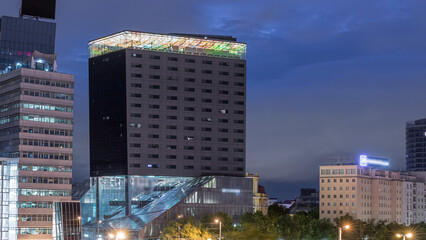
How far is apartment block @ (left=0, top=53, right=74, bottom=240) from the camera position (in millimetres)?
191000

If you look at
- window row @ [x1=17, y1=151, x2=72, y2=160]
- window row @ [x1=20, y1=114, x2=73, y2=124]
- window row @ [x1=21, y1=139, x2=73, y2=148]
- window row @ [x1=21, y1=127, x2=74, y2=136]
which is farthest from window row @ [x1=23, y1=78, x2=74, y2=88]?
window row @ [x1=17, y1=151, x2=72, y2=160]

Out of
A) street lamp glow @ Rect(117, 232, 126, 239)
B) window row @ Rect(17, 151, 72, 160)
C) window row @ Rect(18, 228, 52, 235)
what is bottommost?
street lamp glow @ Rect(117, 232, 126, 239)

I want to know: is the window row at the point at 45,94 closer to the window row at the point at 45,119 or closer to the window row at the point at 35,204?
the window row at the point at 45,119

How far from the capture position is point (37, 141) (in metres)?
194

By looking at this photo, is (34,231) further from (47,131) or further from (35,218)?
(47,131)

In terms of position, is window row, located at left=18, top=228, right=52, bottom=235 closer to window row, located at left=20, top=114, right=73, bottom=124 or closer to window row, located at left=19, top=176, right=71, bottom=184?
window row, located at left=19, top=176, right=71, bottom=184

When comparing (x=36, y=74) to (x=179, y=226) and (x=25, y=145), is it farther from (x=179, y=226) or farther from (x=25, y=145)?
(x=179, y=226)

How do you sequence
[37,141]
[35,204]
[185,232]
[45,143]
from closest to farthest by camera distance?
[185,232] → [35,204] → [37,141] → [45,143]

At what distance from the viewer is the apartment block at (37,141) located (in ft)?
627

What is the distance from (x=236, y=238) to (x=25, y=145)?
12521cm

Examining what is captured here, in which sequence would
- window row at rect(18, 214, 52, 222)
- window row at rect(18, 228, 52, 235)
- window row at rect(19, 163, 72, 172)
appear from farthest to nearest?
window row at rect(19, 163, 72, 172) → window row at rect(18, 214, 52, 222) → window row at rect(18, 228, 52, 235)

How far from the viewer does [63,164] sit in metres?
198

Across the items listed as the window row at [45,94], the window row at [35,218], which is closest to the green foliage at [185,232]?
the window row at [35,218]

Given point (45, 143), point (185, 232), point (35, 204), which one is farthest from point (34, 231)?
point (185, 232)
